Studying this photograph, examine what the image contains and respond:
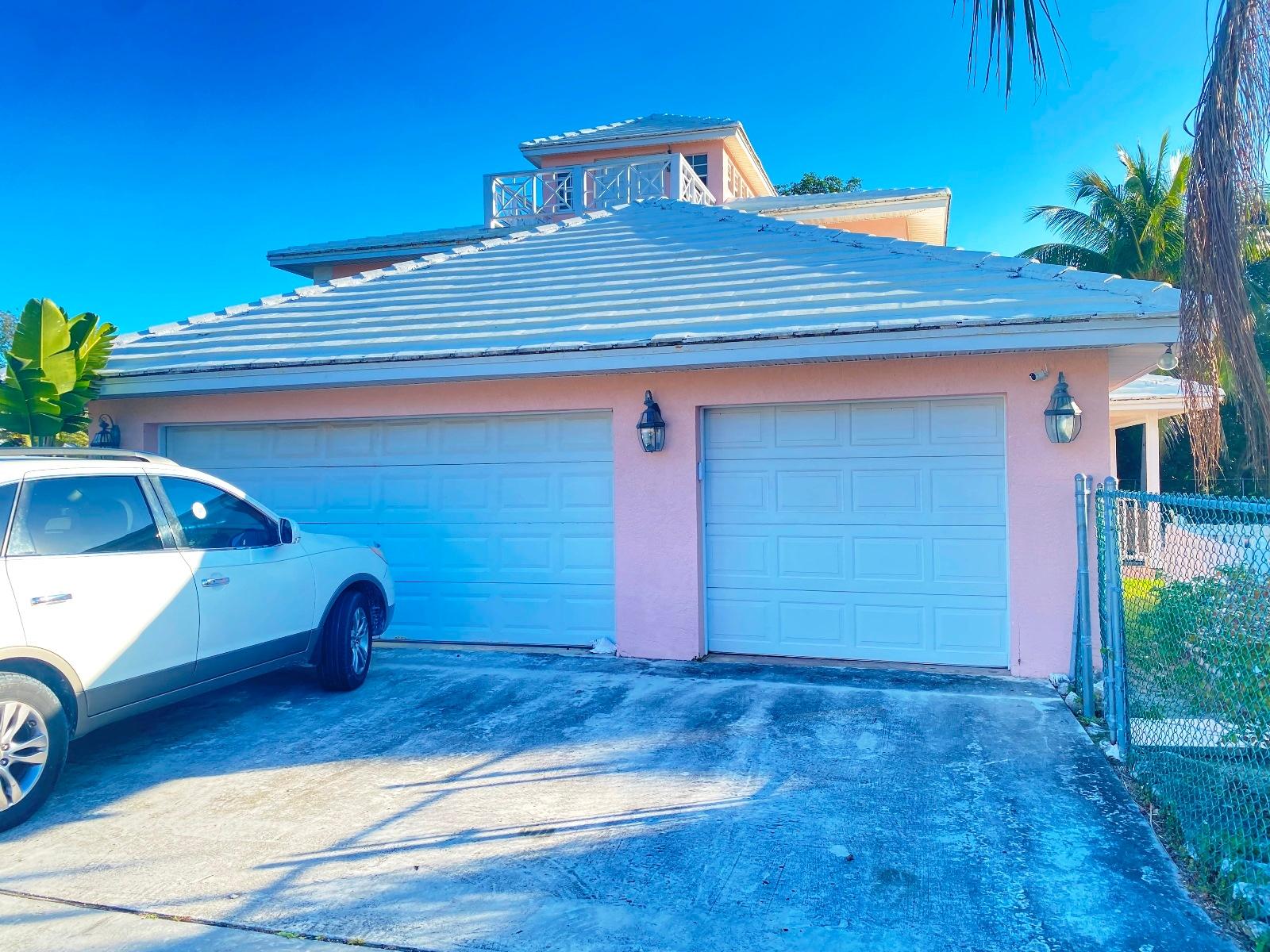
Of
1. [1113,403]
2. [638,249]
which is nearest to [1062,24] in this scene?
[638,249]

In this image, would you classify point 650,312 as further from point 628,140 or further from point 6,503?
point 628,140

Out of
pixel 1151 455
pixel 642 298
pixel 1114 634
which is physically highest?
pixel 642 298

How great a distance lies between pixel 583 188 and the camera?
15.2 m

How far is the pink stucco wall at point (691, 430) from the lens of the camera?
21.7 ft

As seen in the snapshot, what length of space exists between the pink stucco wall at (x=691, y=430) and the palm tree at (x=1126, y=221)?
20.1m

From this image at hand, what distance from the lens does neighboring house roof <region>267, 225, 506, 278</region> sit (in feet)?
53.4

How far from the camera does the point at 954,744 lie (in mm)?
5191

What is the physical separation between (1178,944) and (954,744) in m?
2.12

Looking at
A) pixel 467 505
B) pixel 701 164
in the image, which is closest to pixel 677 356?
pixel 467 505

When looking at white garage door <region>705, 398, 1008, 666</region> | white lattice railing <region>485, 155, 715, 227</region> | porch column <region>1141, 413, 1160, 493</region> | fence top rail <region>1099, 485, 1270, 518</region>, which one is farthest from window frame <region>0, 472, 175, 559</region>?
porch column <region>1141, 413, 1160, 493</region>

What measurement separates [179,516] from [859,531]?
5.21 metres

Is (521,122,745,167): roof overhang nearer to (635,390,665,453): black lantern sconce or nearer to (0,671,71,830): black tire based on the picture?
(635,390,665,453): black lantern sconce

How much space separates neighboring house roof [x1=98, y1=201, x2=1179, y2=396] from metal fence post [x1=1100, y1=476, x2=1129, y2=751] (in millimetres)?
1621

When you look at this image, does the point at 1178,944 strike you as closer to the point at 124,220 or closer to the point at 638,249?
the point at 638,249
